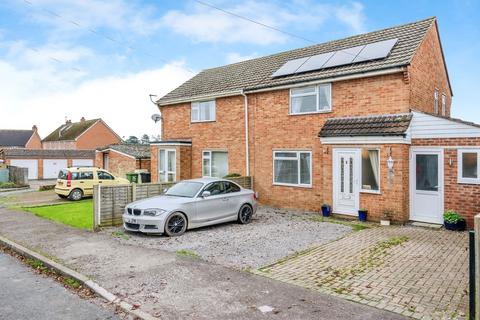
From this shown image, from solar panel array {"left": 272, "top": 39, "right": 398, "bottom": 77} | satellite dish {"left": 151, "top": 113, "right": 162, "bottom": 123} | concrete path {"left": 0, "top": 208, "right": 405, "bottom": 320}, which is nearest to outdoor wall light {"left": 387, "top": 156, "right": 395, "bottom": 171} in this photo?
solar panel array {"left": 272, "top": 39, "right": 398, "bottom": 77}

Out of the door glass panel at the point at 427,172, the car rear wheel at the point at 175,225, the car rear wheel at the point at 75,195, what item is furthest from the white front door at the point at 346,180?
the car rear wheel at the point at 75,195

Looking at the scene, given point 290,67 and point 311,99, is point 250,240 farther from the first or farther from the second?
point 290,67

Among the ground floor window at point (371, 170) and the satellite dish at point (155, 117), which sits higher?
the satellite dish at point (155, 117)

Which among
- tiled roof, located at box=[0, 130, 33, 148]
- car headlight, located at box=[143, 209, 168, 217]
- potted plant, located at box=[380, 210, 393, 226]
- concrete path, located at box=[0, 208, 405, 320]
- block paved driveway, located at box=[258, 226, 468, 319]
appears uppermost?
tiled roof, located at box=[0, 130, 33, 148]

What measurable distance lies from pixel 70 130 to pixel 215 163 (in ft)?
146

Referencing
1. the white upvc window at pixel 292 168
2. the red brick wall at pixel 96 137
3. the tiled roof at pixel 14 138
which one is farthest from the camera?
the tiled roof at pixel 14 138

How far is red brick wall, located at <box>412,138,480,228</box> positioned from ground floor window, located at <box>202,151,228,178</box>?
909 centimetres

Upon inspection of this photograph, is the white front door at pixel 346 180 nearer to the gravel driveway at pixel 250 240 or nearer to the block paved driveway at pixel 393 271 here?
the gravel driveway at pixel 250 240

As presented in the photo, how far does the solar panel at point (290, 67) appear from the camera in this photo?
15256 millimetres

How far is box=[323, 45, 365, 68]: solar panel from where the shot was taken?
13.6 m

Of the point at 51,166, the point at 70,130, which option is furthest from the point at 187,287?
the point at 70,130

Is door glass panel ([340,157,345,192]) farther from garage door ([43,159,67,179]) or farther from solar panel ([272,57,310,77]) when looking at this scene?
garage door ([43,159,67,179])

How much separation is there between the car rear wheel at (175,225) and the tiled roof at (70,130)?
148ft

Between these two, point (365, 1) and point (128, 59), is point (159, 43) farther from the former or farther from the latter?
point (365, 1)
